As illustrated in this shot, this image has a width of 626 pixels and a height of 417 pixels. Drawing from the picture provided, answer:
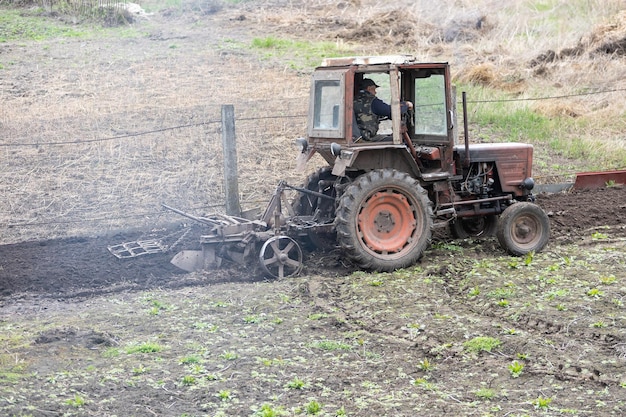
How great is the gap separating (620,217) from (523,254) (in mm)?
2228

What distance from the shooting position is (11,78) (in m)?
17.2

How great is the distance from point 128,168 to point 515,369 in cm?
807

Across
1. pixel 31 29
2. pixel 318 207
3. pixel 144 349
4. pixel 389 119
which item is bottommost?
pixel 144 349

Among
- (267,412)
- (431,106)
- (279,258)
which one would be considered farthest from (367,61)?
(267,412)

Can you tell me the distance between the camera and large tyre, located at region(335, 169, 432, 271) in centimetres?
898

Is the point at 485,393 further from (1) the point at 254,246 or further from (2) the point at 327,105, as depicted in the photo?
(2) the point at 327,105

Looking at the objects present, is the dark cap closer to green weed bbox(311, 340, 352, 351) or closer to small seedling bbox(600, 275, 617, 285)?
small seedling bbox(600, 275, 617, 285)

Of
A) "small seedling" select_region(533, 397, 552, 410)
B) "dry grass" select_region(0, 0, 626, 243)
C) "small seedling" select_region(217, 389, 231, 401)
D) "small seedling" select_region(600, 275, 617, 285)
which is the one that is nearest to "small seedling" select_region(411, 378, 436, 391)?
"small seedling" select_region(533, 397, 552, 410)

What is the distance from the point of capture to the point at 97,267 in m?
9.11

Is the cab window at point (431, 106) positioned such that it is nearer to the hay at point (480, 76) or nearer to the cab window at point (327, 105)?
the cab window at point (327, 105)

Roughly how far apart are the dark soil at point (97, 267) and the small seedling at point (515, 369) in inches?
125

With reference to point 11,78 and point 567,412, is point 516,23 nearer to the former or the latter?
point 11,78

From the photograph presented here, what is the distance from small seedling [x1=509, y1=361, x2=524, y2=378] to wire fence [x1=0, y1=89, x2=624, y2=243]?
5.76m

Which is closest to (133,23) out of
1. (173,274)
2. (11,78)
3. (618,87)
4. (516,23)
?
(11,78)
